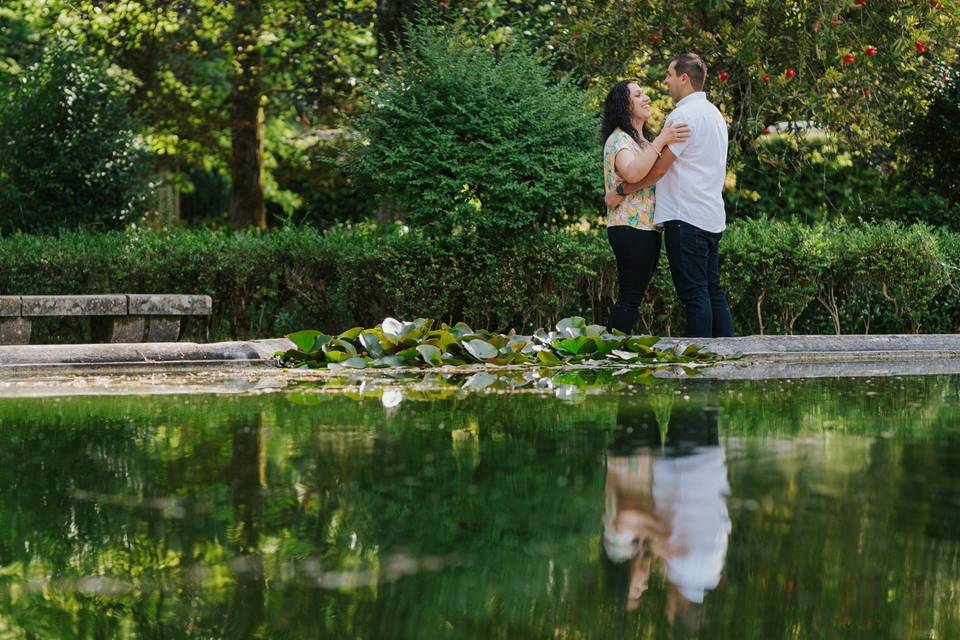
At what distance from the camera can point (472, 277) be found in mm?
12297

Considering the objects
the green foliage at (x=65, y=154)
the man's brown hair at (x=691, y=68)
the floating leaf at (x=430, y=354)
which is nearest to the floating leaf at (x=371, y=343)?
the floating leaf at (x=430, y=354)

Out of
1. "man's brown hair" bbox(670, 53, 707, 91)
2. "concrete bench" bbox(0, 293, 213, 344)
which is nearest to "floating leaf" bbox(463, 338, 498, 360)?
"man's brown hair" bbox(670, 53, 707, 91)

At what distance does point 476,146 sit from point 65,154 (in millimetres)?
5531

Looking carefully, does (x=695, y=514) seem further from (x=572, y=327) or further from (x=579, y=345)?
(x=572, y=327)

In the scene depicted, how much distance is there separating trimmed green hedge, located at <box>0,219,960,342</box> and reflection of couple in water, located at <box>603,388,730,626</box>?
577 cm

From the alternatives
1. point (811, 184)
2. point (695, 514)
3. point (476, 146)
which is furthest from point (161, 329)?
point (811, 184)

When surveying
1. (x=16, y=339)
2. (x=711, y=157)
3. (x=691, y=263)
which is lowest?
(x=16, y=339)

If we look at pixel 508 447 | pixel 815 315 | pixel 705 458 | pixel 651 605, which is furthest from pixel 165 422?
pixel 815 315

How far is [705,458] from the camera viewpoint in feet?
17.4

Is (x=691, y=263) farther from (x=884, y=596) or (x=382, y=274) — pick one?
(x=884, y=596)

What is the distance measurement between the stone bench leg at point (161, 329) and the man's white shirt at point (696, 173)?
13.9 ft

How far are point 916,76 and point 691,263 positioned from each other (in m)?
6.39

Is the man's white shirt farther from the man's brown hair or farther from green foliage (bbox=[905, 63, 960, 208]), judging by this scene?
green foliage (bbox=[905, 63, 960, 208])

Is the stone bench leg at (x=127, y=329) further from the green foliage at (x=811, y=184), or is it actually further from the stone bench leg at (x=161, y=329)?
the green foliage at (x=811, y=184)
